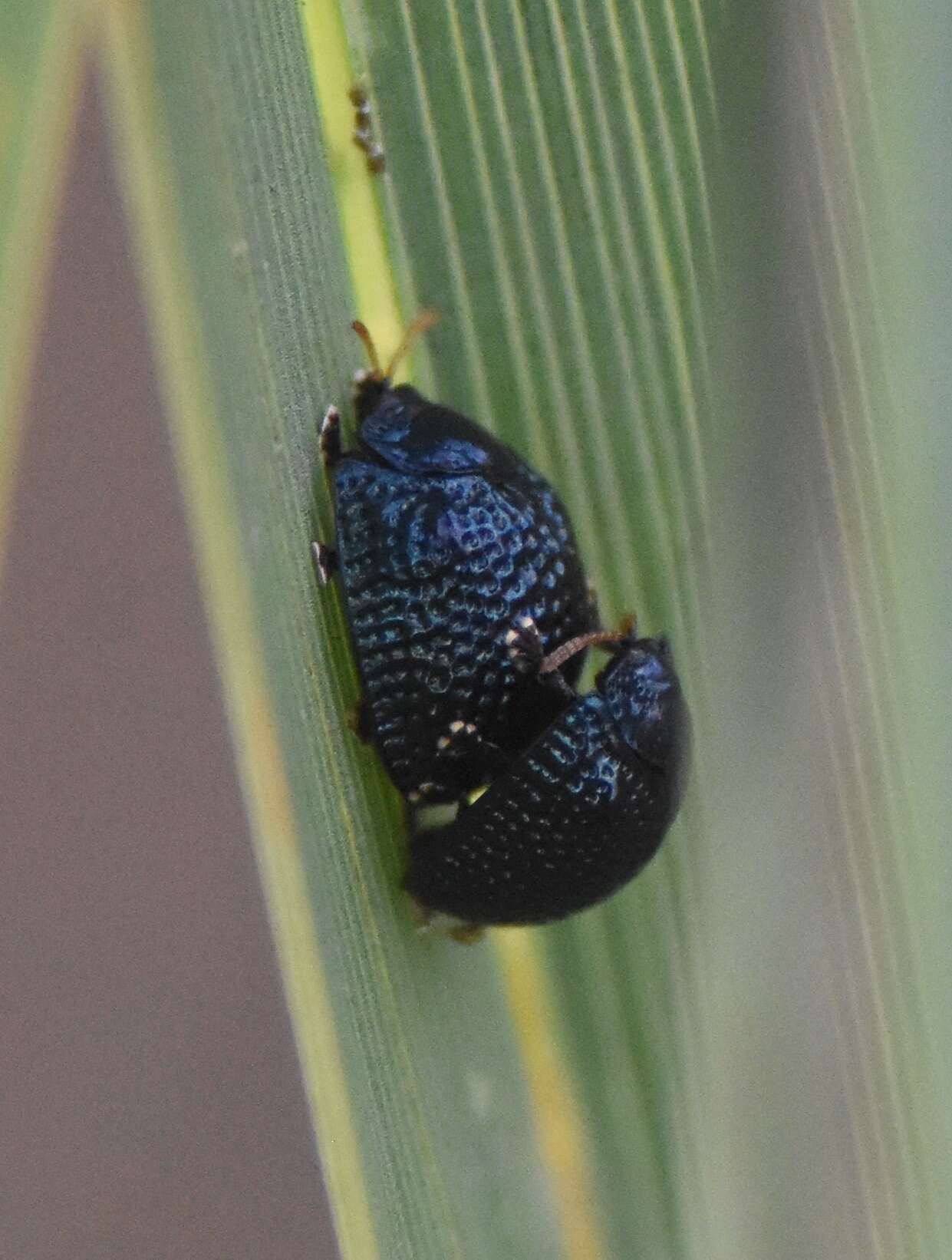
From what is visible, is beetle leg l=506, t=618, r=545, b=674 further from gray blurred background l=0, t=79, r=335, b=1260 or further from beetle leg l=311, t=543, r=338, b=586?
gray blurred background l=0, t=79, r=335, b=1260

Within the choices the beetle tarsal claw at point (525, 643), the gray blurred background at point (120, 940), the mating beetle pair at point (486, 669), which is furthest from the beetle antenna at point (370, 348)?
the gray blurred background at point (120, 940)

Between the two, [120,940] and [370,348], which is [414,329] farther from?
[120,940]

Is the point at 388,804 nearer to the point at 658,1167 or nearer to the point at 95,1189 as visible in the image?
the point at 658,1167

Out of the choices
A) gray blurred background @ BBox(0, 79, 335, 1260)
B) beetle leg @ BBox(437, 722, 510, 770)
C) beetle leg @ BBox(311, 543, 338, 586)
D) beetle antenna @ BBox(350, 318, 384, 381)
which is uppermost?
beetle antenna @ BBox(350, 318, 384, 381)

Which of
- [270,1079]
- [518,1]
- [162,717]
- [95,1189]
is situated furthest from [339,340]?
[95,1189]

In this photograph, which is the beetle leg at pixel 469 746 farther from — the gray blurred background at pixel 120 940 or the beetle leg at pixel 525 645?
the gray blurred background at pixel 120 940

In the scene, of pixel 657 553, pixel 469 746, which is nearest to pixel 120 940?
pixel 469 746

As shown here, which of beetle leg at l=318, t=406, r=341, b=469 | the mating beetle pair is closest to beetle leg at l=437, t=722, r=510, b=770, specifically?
the mating beetle pair
